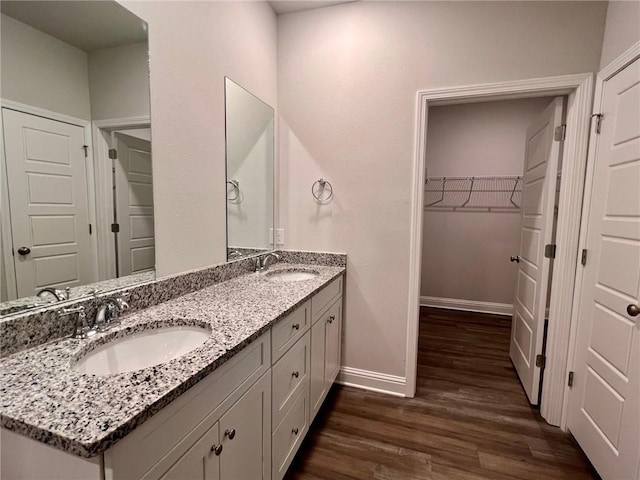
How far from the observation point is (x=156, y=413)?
71 cm

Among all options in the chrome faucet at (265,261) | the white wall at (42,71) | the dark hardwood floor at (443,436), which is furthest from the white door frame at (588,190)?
the white wall at (42,71)

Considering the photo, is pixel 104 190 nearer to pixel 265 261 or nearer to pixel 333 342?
pixel 265 261

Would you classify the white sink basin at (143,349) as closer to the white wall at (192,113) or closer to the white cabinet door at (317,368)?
the white wall at (192,113)

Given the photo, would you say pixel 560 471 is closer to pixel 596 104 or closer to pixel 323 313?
pixel 323 313

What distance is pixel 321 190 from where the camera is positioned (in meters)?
2.32

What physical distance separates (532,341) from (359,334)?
1.16 meters

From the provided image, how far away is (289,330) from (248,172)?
3.80 ft

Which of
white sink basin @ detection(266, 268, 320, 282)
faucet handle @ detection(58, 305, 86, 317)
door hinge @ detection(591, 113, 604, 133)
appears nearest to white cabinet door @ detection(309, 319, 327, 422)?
white sink basin @ detection(266, 268, 320, 282)

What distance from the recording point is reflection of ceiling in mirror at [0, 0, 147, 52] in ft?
3.16

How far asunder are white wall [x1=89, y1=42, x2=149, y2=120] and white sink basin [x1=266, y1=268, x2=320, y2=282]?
121 cm

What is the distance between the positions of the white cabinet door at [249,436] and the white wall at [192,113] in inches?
27.9

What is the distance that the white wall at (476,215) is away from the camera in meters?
3.64

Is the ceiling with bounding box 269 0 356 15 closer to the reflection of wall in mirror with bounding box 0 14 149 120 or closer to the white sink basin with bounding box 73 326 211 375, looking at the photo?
the reflection of wall in mirror with bounding box 0 14 149 120

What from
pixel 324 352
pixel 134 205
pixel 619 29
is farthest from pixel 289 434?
pixel 619 29
